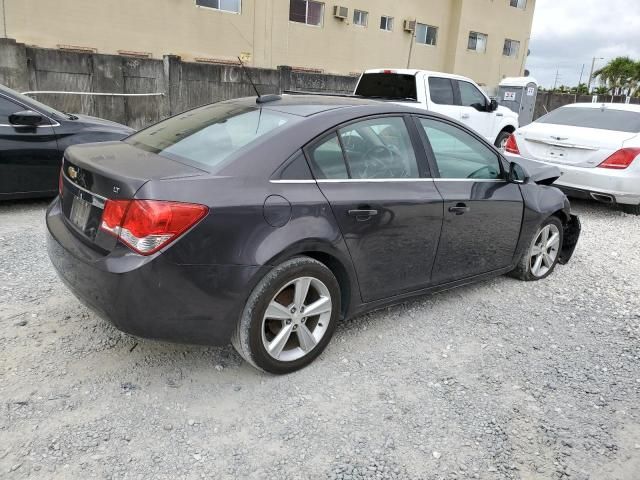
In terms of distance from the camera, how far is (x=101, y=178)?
271cm

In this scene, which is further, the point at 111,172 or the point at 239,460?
the point at 111,172

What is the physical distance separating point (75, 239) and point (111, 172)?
1.47 feet

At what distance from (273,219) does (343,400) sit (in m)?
1.05

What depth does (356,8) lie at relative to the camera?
2128 centimetres

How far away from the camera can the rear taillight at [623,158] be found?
676 centimetres

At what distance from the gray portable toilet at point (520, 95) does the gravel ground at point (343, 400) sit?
15179 millimetres

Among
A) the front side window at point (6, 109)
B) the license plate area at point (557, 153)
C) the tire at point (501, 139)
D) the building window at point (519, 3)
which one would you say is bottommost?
the tire at point (501, 139)

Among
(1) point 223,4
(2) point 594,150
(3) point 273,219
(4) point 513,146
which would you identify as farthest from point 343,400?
(1) point 223,4

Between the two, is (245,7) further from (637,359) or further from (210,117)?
(637,359)

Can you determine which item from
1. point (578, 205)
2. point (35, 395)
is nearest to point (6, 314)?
point (35, 395)

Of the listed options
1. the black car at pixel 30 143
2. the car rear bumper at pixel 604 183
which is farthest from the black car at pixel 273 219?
the car rear bumper at pixel 604 183

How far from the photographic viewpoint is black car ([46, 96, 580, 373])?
8.34 ft

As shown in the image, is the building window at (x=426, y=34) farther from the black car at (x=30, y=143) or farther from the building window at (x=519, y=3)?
the black car at (x=30, y=143)

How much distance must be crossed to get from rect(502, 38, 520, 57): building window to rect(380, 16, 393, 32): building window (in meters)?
8.53
